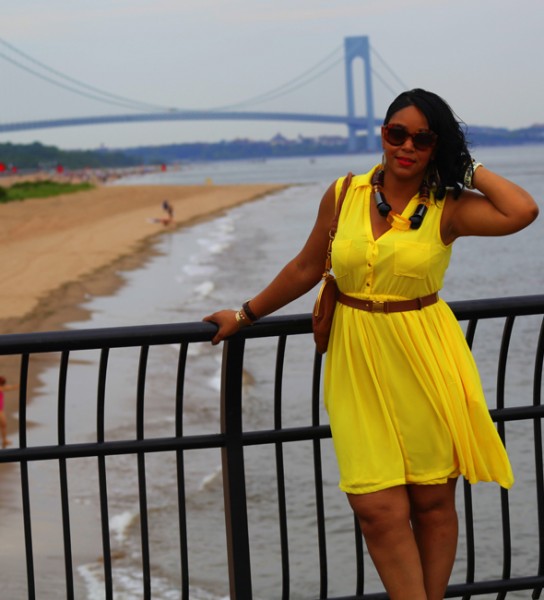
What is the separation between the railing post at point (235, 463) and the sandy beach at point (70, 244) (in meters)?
16.5

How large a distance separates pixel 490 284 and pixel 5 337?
93.6 feet

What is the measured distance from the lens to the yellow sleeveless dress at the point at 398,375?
287 cm

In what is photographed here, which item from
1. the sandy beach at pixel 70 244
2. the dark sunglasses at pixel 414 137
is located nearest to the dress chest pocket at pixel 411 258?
the dark sunglasses at pixel 414 137

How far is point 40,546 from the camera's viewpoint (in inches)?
315

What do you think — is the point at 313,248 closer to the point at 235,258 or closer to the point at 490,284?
the point at 490,284

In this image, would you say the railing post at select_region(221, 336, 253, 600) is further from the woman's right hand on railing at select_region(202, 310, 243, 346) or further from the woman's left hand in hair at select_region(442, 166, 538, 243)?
the woman's left hand in hair at select_region(442, 166, 538, 243)

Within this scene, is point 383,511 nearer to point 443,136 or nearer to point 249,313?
point 249,313

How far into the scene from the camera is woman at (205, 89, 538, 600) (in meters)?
2.88

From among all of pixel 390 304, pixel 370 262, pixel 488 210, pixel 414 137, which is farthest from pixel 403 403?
pixel 414 137

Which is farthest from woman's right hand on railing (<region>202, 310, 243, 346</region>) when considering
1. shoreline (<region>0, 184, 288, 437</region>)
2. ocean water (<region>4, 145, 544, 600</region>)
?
shoreline (<region>0, 184, 288, 437</region>)

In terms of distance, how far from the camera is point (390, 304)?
2904mm

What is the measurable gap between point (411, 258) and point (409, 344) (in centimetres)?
21

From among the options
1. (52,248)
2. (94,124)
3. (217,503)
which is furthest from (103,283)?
(94,124)

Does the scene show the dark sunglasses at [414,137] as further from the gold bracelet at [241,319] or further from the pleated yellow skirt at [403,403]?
the gold bracelet at [241,319]
